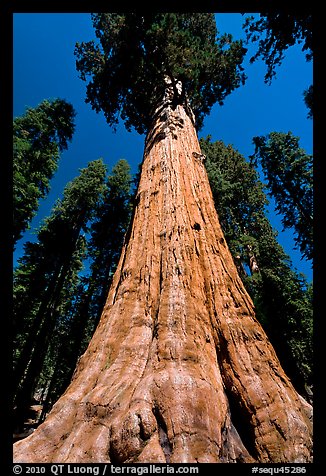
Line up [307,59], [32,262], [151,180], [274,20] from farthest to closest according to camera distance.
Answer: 1. [32,262]
2. [307,59]
3. [274,20]
4. [151,180]

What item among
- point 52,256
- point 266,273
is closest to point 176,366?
point 266,273

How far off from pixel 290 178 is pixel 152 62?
10.6 meters

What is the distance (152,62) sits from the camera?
10000 mm

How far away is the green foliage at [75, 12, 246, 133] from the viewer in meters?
9.62

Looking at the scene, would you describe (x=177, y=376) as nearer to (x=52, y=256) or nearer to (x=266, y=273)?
(x=266, y=273)

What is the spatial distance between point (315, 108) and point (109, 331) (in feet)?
16.8

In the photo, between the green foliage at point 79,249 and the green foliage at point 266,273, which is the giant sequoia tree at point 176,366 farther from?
the green foliage at point 79,249

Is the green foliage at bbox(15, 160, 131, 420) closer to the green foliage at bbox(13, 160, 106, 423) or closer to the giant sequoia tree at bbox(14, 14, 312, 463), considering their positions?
the green foliage at bbox(13, 160, 106, 423)

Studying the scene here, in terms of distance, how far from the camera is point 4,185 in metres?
3.45

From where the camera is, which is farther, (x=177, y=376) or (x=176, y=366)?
(x=176, y=366)

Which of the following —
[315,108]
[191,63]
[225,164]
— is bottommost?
[315,108]

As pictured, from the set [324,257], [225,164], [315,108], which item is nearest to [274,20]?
[315,108]

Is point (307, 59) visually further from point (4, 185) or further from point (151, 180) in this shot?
point (4, 185)

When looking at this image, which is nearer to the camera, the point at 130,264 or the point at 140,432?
the point at 140,432
